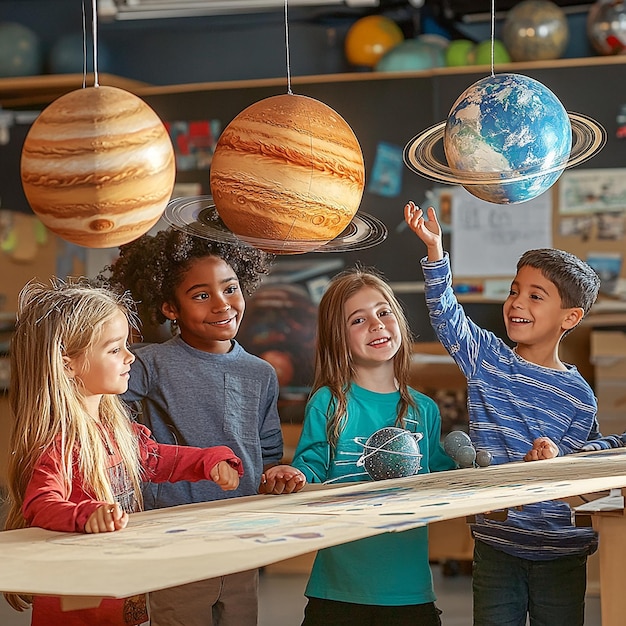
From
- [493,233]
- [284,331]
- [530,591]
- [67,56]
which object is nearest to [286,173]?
[530,591]

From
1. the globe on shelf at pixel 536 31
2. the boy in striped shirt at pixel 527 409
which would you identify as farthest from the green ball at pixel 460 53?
the boy in striped shirt at pixel 527 409

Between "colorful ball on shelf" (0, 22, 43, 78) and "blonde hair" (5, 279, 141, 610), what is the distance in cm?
429

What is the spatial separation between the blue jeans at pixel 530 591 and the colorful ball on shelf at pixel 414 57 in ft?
12.7

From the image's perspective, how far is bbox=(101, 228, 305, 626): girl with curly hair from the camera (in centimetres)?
313

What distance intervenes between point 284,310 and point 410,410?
11.2ft

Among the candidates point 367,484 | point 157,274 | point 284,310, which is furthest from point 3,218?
point 367,484

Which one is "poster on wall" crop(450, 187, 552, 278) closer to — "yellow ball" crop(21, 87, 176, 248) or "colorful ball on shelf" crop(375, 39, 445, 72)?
"colorful ball on shelf" crop(375, 39, 445, 72)

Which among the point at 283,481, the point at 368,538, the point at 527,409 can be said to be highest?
the point at 527,409

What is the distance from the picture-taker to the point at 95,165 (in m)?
2.40

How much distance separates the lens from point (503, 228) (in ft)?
20.6

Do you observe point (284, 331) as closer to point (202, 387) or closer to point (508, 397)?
point (202, 387)

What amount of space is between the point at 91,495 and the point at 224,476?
34 cm

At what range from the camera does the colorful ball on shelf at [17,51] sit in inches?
264

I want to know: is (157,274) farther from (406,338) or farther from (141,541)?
(141,541)
